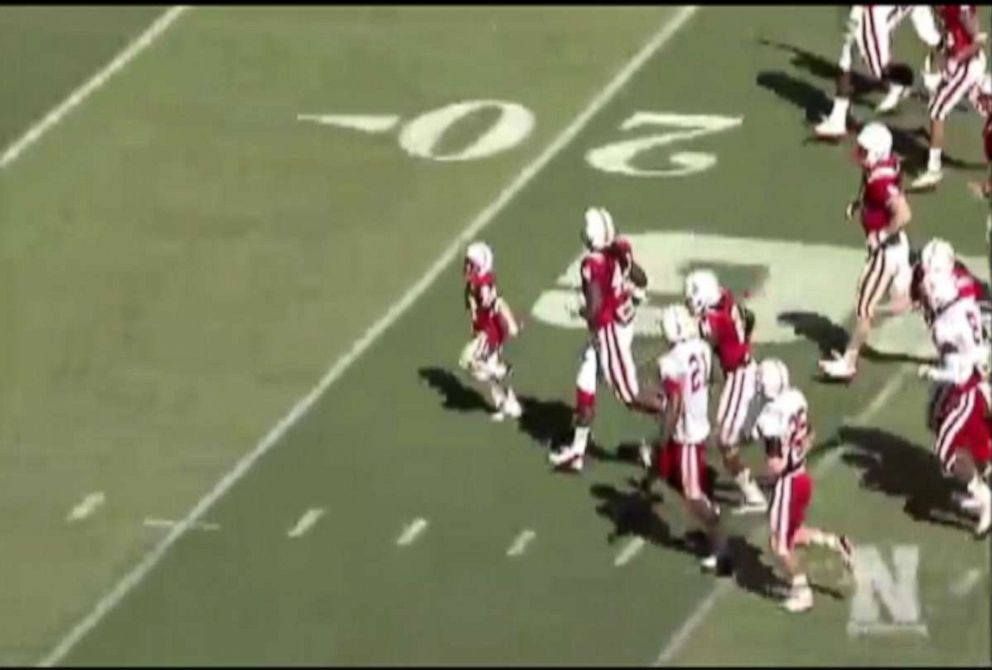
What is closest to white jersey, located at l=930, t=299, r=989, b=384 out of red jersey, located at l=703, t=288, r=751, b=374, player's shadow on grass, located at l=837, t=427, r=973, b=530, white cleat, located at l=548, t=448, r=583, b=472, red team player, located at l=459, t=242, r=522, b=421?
player's shadow on grass, located at l=837, t=427, r=973, b=530

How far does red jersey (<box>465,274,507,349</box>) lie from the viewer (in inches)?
673

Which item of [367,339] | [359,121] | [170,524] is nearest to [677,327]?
[170,524]

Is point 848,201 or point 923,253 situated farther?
point 848,201

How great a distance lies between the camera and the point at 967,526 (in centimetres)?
1636

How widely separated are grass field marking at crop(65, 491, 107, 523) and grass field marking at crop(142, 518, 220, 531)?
342 millimetres

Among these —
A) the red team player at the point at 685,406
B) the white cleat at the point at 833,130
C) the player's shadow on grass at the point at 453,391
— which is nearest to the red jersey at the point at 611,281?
the red team player at the point at 685,406

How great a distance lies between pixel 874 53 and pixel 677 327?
5.25 metres

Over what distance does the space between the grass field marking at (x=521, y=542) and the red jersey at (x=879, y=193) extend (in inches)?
110

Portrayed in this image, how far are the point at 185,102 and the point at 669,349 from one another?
658 centimetres

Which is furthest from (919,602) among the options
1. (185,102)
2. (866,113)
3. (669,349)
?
(185,102)

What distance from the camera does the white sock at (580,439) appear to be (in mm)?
16875

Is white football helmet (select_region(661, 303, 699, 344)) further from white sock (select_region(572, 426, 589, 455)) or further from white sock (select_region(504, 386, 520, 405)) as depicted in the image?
white sock (select_region(504, 386, 520, 405))

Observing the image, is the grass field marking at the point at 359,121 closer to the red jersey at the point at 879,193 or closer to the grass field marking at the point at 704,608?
the red jersey at the point at 879,193

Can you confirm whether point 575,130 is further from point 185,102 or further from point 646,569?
point 646,569
